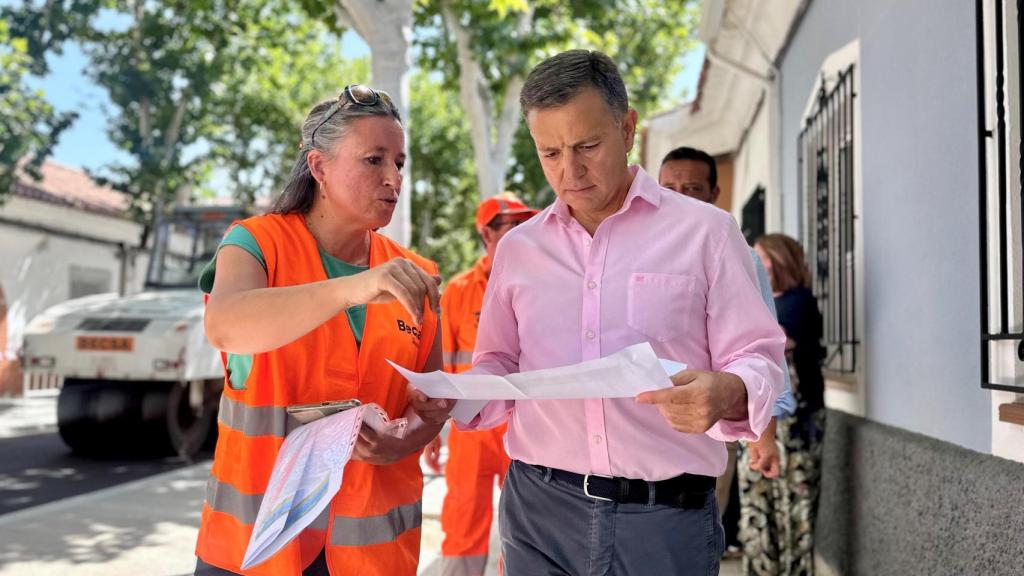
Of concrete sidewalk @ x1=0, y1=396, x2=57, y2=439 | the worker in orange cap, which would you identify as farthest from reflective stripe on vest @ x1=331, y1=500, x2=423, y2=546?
concrete sidewalk @ x1=0, y1=396, x2=57, y2=439

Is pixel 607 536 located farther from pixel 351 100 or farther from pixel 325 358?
pixel 351 100

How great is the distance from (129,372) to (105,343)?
439 millimetres

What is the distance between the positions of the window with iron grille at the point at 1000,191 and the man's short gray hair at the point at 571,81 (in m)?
1.30

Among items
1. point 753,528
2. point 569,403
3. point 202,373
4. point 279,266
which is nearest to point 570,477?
point 569,403

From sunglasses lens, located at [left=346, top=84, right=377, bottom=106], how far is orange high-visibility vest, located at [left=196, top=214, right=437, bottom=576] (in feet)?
1.00

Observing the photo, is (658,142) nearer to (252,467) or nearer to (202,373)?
(202,373)

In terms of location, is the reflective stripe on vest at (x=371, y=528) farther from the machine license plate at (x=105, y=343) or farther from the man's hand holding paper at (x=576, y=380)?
the machine license plate at (x=105, y=343)

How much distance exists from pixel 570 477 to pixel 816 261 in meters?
4.54

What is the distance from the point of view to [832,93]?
5.48 m

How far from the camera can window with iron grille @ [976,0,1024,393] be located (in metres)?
2.68

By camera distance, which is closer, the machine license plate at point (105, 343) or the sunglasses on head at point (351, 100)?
the sunglasses on head at point (351, 100)

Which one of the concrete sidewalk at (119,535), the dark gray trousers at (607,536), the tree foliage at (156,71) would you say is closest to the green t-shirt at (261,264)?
the dark gray trousers at (607,536)

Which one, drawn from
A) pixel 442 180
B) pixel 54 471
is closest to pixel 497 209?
pixel 54 471

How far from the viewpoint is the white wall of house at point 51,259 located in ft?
66.4
